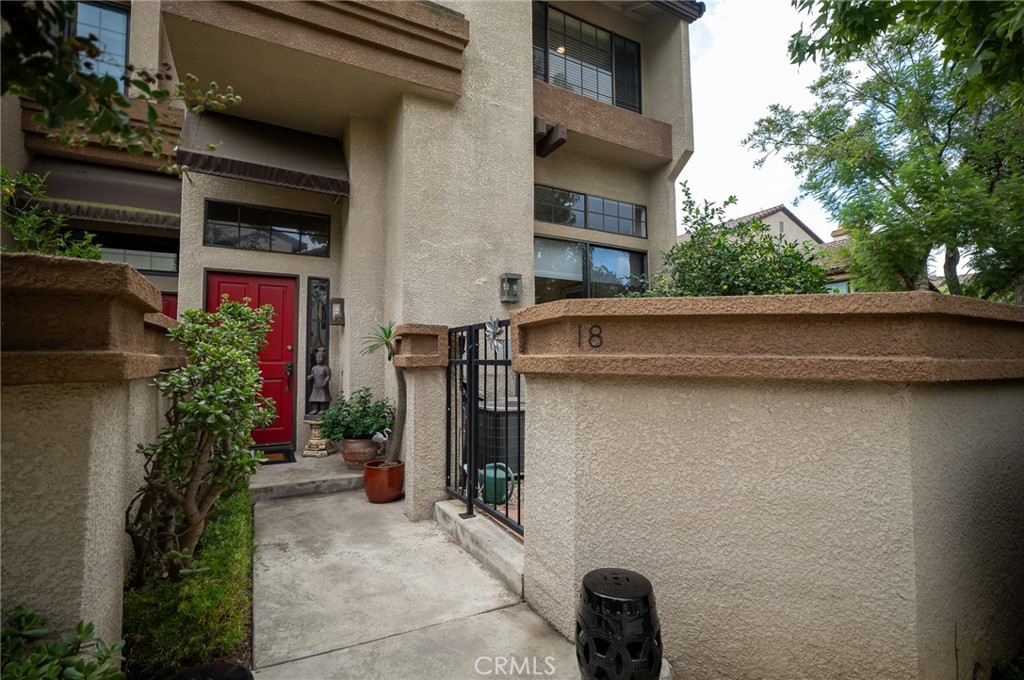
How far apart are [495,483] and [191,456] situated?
6.99ft

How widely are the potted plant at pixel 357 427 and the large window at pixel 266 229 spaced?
260cm

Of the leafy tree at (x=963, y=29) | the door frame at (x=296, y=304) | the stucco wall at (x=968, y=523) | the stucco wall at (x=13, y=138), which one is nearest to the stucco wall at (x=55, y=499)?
the stucco wall at (x=968, y=523)

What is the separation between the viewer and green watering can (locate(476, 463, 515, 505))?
3742mm

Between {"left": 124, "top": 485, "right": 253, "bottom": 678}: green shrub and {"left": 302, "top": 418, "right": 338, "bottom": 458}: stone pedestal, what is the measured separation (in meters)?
3.65

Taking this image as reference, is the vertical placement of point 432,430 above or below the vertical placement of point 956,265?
below

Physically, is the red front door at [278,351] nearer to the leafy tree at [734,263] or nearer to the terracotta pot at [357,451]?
the terracotta pot at [357,451]

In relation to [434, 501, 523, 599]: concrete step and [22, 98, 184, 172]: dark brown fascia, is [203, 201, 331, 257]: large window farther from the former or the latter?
[434, 501, 523, 599]: concrete step

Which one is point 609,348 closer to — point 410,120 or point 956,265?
point 410,120

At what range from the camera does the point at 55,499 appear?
4.93 ft

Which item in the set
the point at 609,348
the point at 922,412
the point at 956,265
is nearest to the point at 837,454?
the point at 922,412

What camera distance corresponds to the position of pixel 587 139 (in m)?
7.88

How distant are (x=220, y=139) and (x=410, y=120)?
246cm

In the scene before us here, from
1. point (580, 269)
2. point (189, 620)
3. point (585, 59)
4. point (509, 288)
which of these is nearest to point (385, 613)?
point (189, 620)

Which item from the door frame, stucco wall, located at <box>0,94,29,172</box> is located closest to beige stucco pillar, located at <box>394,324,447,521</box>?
the door frame
